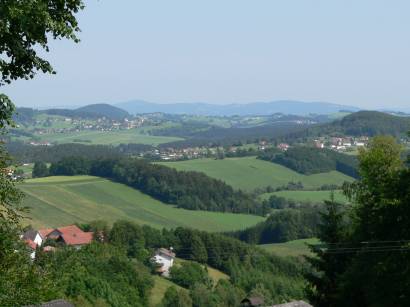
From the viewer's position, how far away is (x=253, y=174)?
150875 mm

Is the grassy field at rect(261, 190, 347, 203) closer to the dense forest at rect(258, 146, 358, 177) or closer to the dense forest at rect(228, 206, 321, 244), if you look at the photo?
the dense forest at rect(228, 206, 321, 244)

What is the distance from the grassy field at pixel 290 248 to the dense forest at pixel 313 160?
5751 cm

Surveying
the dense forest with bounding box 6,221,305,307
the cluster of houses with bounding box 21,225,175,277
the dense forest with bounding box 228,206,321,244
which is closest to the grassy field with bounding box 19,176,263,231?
the dense forest with bounding box 228,206,321,244

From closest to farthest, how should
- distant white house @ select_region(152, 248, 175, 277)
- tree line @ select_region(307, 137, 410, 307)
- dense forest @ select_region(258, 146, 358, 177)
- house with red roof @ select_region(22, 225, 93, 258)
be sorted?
tree line @ select_region(307, 137, 410, 307)
distant white house @ select_region(152, 248, 175, 277)
house with red roof @ select_region(22, 225, 93, 258)
dense forest @ select_region(258, 146, 358, 177)

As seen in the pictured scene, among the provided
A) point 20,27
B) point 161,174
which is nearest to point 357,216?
point 20,27

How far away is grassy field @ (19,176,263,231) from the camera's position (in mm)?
103500

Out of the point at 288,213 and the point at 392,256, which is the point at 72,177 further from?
the point at 392,256

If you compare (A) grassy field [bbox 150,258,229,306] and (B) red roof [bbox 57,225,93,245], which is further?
(B) red roof [bbox 57,225,93,245]

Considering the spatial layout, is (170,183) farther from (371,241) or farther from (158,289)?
(371,241)

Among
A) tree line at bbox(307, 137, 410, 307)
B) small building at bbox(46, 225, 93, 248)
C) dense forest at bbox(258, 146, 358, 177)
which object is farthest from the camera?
dense forest at bbox(258, 146, 358, 177)

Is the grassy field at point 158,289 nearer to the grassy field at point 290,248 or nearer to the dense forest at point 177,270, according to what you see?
the dense forest at point 177,270

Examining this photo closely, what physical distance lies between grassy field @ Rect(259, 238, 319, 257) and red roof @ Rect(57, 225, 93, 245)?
1061 inches

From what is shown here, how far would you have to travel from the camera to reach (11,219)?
37.1ft

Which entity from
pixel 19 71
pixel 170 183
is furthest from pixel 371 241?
pixel 170 183
